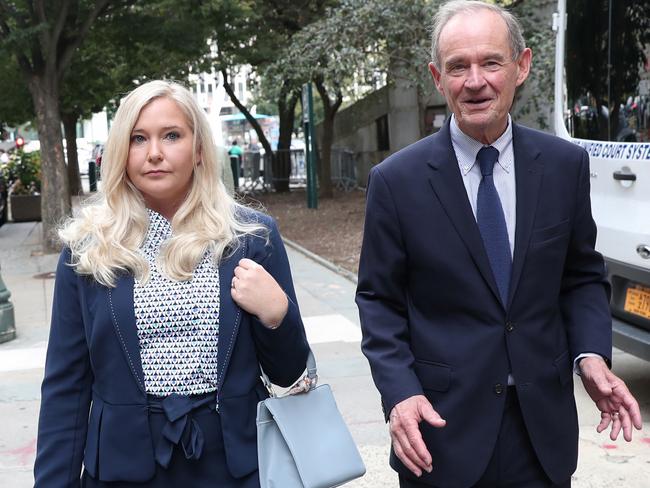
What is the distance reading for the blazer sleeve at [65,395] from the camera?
267 centimetres

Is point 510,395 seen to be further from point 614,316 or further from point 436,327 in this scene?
point 614,316

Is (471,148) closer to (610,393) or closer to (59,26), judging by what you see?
(610,393)

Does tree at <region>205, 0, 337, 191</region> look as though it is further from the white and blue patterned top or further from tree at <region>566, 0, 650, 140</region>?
the white and blue patterned top

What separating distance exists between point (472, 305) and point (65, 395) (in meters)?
1.08

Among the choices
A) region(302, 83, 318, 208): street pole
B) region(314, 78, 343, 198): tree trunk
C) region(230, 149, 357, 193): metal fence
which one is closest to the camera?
region(302, 83, 318, 208): street pole

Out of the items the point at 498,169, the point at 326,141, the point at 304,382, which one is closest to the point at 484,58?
the point at 498,169

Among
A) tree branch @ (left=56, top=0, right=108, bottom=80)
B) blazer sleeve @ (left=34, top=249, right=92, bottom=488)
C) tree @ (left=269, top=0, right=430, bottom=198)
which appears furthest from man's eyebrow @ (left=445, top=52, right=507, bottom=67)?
tree branch @ (left=56, top=0, right=108, bottom=80)

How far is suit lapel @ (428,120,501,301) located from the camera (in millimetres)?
2652

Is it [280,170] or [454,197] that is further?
[280,170]

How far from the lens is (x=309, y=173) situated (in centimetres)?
2211

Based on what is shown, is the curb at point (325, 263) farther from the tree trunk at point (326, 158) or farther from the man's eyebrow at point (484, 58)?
the man's eyebrow at point (484, 58)

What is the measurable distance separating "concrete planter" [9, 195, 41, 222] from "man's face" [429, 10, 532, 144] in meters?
21.2

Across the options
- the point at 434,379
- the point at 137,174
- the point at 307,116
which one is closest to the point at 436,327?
the point at 434,379

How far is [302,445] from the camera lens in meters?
2.58
